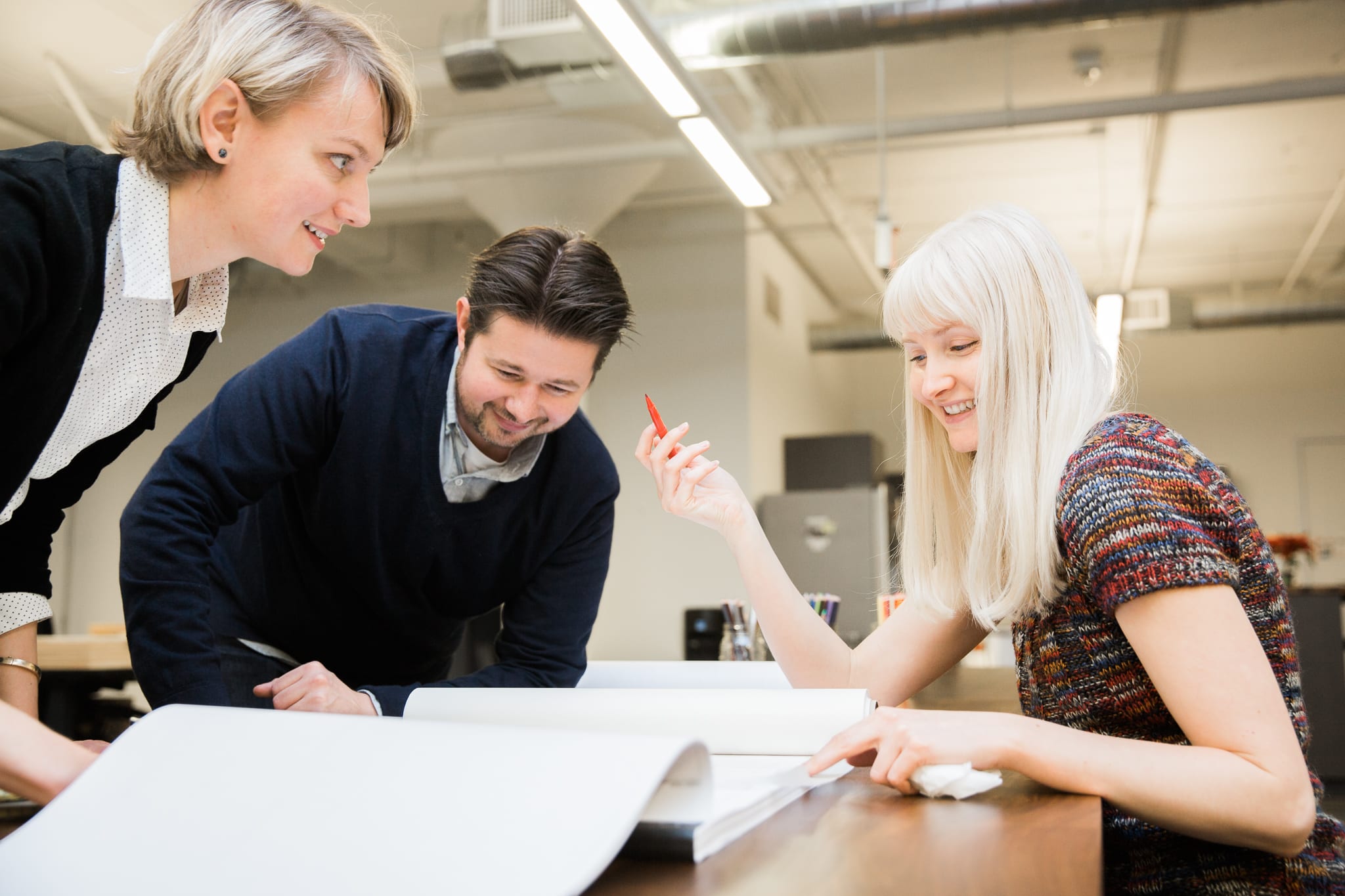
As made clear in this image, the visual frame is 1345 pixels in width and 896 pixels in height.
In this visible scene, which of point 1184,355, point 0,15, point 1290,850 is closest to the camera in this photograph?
point 1290,850

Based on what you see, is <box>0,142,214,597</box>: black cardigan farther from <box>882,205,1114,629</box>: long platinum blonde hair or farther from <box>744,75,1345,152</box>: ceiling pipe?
<box>744,75,1345,152</box>: ceiling pipe

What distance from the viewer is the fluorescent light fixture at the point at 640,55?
3016 mm

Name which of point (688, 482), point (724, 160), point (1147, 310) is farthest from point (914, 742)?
point (1147, 310)

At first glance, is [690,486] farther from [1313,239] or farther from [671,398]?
[1313,239]

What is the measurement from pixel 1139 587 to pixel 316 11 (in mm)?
971

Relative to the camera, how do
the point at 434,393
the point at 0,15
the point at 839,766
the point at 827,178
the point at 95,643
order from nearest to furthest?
the point at 839,766
the point at 434,393
the point at 95,643
the point at 0,15
the point at 827,178

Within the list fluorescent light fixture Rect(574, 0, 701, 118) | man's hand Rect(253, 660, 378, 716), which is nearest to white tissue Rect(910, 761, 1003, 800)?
man's hand Rect(253, 660, 378, 716)

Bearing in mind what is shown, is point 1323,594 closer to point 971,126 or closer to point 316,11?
point 971,126

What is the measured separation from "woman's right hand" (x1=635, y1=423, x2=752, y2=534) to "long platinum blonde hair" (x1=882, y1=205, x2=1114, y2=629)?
0.30m

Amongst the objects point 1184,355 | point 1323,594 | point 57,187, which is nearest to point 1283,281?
point 1184,355

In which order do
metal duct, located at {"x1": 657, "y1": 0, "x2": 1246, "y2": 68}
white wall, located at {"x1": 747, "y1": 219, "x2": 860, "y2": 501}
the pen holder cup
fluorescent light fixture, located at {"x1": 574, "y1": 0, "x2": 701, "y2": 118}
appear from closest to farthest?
1. the pen holder cup
2. fluorescent light fixture, located at {"x1": 574, "y1": 0, "x2": 701, "y2": 118}
3. metal duct, located at {"x1": 657, "y1": 0, "x2": 1246, "y2": 68}
4. white wall, located at {"x1": 747, "y1": 219, "x2": 860, "y2": 501}

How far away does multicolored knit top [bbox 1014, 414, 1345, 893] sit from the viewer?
0.91m

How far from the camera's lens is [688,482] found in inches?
55.6

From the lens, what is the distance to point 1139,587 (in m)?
0.90
